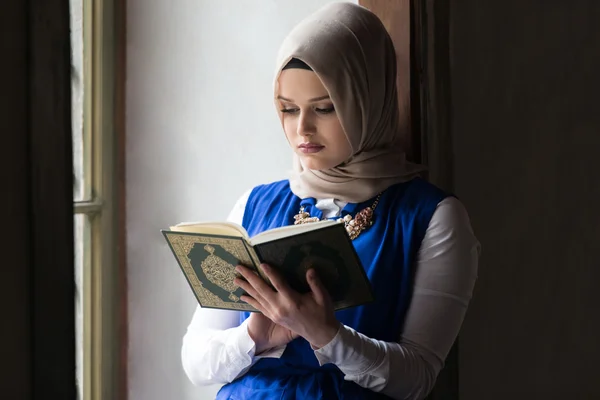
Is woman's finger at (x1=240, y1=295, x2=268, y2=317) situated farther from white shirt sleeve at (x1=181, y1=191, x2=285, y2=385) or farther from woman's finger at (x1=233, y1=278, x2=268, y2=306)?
white shirt sleeve at (x1=181, y1=191, x2=285, y2=385)

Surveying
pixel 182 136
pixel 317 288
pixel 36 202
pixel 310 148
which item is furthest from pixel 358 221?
pixel 36 202

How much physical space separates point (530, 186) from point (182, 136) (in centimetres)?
107

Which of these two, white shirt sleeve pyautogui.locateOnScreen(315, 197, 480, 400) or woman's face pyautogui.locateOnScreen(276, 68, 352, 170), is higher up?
woman's face pyautogui.locateOnScreen(276, 68, 352, 170)

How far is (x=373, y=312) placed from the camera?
63.5 inches

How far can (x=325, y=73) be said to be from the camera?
156cm

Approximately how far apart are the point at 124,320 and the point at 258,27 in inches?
34.2

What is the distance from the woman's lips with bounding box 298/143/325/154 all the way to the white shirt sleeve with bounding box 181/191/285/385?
9.0 inches

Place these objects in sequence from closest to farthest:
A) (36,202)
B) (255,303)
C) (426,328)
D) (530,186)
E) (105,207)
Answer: (36,202) < (255,303) < (426,328) < (105,207) < (530,186)

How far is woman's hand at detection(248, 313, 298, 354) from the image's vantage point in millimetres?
1571

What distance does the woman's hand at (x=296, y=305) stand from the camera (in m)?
1.41

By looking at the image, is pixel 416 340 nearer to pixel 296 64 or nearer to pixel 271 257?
pixel 271 257

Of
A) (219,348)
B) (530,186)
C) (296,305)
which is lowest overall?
(219,348)

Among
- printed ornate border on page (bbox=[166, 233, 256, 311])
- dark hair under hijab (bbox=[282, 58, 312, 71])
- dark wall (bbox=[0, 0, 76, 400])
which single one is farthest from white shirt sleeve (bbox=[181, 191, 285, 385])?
dark wall (bbox=[0, 0, 76, 400])

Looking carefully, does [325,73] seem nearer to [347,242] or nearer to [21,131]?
[347,242]
